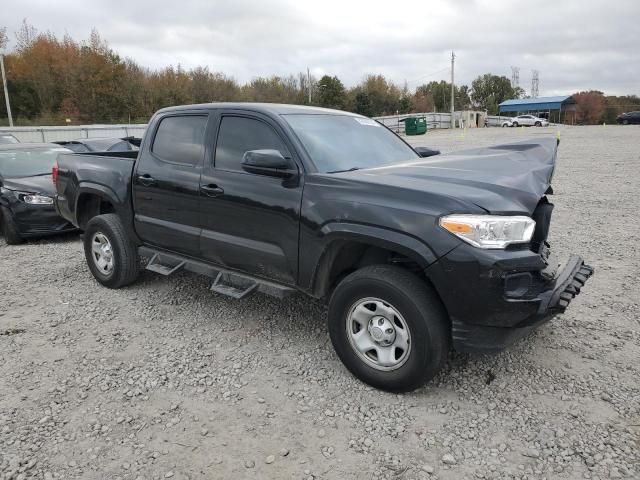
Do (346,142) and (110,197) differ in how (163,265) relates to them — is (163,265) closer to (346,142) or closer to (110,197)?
(110,197)

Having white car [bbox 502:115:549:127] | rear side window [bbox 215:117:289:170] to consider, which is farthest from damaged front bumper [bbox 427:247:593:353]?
white car [bbox 502:115:549:127]

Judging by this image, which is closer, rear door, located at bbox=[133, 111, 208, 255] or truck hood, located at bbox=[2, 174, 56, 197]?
rear door, located at bbox=[133, 111, 208, 255]

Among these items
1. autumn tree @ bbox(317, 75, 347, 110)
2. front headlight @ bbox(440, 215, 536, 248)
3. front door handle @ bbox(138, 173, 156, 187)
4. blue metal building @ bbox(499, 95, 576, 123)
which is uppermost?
autumn tree @ bbox(317, 75, 347, 110)

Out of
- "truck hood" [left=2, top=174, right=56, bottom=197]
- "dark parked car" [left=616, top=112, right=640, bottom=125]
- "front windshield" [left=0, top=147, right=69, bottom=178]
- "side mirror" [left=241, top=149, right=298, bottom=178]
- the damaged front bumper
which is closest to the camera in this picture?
the damaged front bumper

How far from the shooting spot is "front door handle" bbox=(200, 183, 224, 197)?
3.99 m

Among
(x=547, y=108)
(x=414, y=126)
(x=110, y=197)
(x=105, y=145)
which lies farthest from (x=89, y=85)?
(x=547, y=108)

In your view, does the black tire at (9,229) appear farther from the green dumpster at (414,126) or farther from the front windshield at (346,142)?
the green dumpster at (414,126)

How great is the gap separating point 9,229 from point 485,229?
7.35 metres

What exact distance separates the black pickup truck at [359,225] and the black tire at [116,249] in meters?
0.05

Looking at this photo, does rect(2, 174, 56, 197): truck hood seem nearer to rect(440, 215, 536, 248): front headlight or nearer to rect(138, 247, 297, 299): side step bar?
rect(138, 247, 297, 299): side step bar

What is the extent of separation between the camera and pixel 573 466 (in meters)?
2.54

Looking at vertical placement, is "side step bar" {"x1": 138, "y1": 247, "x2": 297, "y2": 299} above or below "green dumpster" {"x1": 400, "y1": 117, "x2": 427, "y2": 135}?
below

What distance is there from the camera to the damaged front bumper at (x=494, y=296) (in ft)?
9.11

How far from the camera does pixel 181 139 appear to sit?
4523mm
